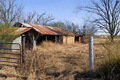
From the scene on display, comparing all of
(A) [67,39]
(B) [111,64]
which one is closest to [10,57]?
(B) [111,64]

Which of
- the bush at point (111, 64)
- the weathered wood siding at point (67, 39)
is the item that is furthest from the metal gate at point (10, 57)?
the weathered wood siding at point (67, 39)

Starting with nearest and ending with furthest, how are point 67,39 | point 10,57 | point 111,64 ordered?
1. point 111,64
2. point 10,57
3. point 67,39

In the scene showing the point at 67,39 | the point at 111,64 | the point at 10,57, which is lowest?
the point at 10,57

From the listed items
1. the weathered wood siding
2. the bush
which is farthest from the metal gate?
the weathered wood siding

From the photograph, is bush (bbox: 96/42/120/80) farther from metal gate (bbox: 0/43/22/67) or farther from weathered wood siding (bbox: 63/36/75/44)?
weathered wood siding (bbox: 63/36/75/44)

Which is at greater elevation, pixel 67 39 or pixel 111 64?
pixel 67 39

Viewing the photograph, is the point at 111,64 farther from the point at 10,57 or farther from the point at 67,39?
the point at 67,39

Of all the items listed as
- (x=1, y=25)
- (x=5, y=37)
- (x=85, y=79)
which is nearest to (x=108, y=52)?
(x=85, y=79)

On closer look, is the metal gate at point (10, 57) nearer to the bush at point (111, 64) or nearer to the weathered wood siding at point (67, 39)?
A: the bush at point (111, 64)

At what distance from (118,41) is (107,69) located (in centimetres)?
136

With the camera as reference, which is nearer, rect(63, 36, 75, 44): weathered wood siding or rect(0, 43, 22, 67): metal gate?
rect(0, 43, 22, 67): metal gate

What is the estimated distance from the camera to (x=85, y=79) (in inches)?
218

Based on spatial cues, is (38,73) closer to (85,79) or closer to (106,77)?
(85,79)

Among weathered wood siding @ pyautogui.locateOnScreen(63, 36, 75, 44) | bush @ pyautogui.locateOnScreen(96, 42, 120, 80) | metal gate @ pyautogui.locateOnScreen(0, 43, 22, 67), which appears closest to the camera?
bush @ pyautogui.locateOnScreen(96, 42, 120, 80)
